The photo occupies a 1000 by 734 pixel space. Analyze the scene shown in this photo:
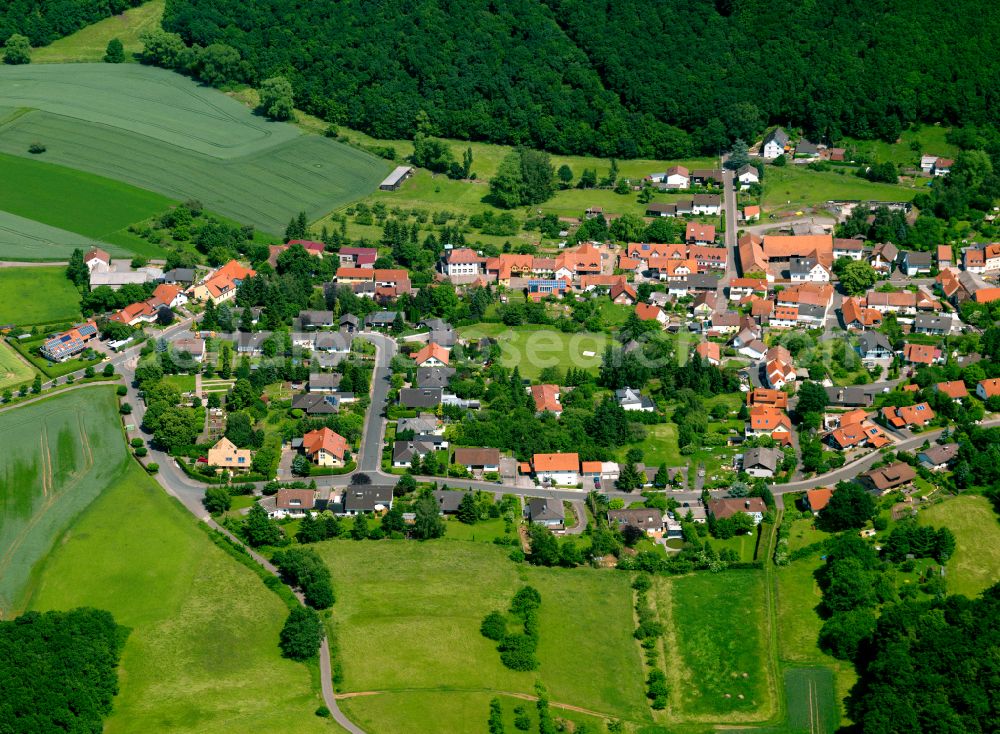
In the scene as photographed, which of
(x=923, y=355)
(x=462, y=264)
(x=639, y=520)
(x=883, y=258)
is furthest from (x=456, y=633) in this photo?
(x=883, y=258)

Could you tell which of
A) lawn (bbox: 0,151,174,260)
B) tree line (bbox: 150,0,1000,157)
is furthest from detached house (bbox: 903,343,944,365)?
lawn (bbox: 0,151,174,260)

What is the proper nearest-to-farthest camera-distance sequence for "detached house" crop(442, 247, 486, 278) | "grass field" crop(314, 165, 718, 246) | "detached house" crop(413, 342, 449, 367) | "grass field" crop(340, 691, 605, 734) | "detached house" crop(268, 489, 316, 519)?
"grass field" crop(340, 691, 605, 734)
"detached house" crop(268, 489, 316, 519)
"detached house" crop(413, 342, 449, 367)
"detached house" crop(442, 247, 486, 278)
"grass field" crop(314, 165, 718, 246)

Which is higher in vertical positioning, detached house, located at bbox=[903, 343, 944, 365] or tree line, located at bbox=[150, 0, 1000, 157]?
tree line, located at bbox=[150, 0, 1000, 157]

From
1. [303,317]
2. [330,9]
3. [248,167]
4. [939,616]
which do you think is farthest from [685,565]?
[330,9]

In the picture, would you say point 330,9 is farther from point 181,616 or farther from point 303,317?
point 181,616

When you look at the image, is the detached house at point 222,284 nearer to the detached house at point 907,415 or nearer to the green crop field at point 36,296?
the green crop field at point 36,296

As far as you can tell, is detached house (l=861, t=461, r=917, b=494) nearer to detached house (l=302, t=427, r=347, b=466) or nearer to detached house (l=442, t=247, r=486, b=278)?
detached house (l=302, t=427, r=347, b=466)

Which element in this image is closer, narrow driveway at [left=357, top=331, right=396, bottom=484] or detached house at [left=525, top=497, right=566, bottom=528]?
detached house at [left=525, top=497, right=566, bottom=528]
